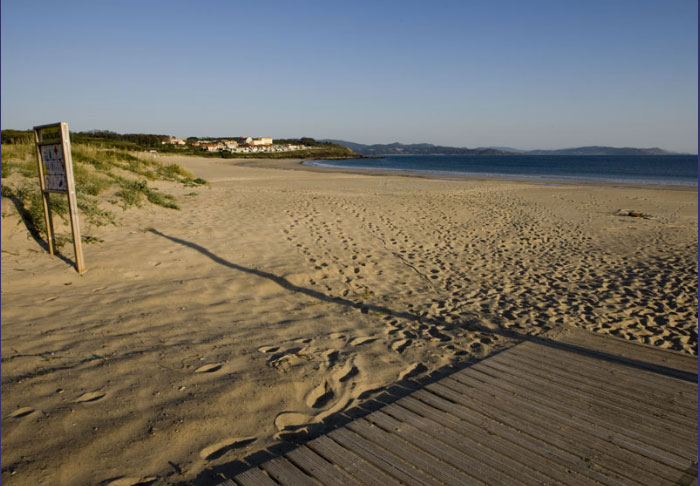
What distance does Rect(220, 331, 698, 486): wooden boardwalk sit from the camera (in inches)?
99.4

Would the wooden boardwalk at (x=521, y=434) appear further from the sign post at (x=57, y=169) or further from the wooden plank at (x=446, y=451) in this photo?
the sign post at (x=57, y=169)

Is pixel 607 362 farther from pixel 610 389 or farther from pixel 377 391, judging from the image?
pixel 377 391

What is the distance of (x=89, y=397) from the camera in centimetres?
319

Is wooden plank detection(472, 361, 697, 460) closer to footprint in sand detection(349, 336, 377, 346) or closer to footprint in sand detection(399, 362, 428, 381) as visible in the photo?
footprint in sand detection(399, 362, 428, 381)

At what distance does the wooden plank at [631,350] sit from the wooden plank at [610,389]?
0.67m

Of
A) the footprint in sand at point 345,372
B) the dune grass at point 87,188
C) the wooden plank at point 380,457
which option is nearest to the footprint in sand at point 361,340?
the footprint in sand at point 345,372

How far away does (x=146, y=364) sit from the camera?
12.3 ft

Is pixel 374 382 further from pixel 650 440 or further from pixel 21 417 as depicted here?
pixel 21 417

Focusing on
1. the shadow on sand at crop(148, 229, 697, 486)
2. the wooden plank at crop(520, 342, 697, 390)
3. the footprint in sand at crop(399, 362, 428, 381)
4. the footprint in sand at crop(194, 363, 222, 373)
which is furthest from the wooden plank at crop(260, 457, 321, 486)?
the wooden plank at crop(520, 342, 697, 390)

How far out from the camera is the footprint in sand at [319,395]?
339 centimetres

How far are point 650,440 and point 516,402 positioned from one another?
0.83 meters

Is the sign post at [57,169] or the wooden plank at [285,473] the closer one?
the wooden plank at [285,473]

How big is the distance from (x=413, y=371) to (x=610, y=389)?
1.57 metres

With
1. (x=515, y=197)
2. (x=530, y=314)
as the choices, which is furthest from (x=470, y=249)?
(x=515, y=197)
